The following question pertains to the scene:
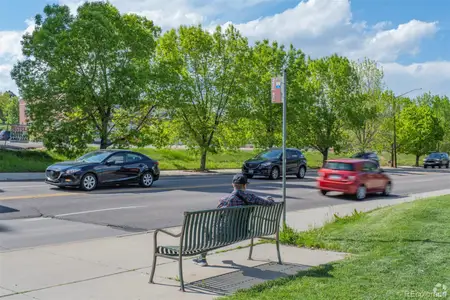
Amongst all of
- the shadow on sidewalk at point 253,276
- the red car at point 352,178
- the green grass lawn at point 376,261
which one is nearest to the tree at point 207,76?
the red car at point 352,178

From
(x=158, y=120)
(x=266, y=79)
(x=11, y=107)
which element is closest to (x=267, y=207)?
(x=158, y=120)

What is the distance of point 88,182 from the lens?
17.6 m

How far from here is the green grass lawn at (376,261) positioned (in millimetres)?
5676

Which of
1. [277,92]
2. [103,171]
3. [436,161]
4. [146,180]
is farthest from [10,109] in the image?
[277,92]

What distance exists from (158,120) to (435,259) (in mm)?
24153

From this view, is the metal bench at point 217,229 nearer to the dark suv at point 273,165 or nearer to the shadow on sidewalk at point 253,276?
the shadow on sidewalk at point 253,276

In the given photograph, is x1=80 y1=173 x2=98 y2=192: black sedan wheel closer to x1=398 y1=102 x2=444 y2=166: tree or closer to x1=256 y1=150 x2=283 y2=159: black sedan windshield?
x1=256 y1=150 x2=283 y2=159: black sedan windshield

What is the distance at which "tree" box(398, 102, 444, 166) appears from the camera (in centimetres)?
6019

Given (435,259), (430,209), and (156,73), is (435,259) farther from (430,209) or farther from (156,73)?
(156,73)

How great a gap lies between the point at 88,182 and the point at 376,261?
1232 cm

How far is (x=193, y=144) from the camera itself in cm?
3425

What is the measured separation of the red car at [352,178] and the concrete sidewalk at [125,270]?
10.4m

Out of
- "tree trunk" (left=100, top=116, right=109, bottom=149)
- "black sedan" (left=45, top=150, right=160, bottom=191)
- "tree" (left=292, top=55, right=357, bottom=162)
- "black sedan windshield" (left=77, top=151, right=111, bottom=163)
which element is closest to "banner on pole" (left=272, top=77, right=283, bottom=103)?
"black sedan" (left=45, top=150, right=160, bottom=191)

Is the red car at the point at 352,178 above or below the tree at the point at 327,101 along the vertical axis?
below
